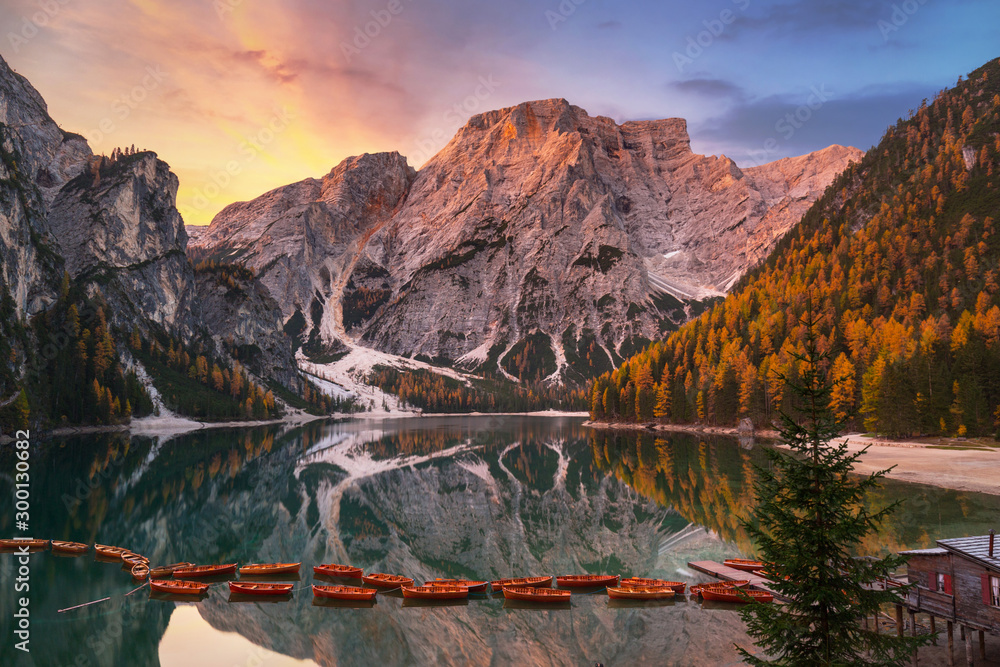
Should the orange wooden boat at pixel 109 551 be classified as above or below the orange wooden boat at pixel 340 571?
above

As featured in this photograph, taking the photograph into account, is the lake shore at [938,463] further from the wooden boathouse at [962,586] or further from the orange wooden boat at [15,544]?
the orange wooden boat at [15,544]

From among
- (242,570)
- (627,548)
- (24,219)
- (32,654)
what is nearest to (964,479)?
(627,548)

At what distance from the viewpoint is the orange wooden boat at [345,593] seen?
122ft

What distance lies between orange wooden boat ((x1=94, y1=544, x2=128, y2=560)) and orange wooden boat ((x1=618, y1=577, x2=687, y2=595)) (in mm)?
37119

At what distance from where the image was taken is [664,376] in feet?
497

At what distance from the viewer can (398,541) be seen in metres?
52.7

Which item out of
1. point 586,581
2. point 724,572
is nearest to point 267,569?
point 586,581

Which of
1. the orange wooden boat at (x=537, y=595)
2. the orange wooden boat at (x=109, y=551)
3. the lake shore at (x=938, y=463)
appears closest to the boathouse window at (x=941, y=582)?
the orange wooden boat at (x=537, y=595)

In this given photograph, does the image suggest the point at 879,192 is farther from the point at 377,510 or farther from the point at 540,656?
the point at 540,656

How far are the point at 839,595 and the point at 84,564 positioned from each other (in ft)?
163

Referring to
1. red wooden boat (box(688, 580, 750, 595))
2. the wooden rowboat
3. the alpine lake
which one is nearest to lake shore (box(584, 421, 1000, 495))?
the alpine lake

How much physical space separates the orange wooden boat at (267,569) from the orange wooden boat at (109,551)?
10.7 metres

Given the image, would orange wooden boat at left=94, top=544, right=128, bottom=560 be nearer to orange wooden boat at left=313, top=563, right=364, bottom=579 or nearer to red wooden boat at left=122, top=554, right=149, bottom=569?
red wooden boat at left=122, top=554, right=149, bottom=569

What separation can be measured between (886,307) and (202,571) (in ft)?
445
